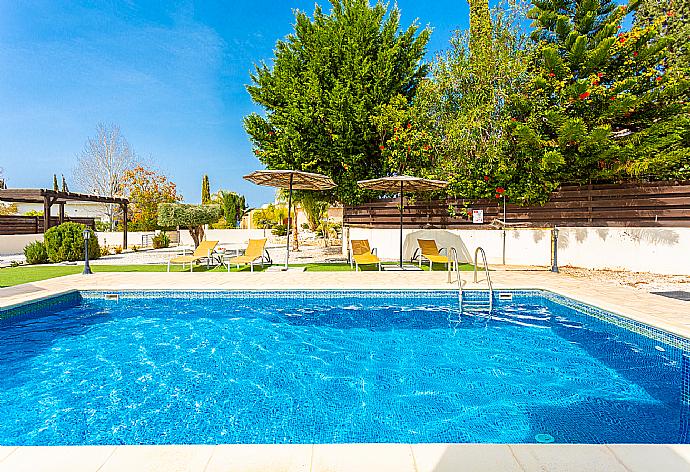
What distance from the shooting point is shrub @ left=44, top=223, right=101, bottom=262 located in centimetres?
1339

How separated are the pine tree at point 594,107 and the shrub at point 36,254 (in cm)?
1537

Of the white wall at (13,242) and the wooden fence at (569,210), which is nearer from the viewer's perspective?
the wooden fence at (569,210)

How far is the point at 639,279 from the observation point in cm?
915

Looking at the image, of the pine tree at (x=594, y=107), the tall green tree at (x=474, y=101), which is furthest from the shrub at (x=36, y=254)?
the pine tree at (x=594, y=107)

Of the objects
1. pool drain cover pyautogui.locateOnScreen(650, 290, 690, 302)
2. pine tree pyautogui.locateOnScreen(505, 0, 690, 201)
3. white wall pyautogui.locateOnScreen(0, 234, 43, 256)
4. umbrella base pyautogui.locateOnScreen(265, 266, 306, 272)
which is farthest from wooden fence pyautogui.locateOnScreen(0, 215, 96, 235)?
pool drain cover pyautogui.locateOnScreen(650, 290, 690, 302)

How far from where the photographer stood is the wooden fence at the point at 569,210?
32.8 ft

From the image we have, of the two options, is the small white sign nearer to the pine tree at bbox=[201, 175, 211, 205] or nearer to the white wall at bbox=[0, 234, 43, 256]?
the white wall at bbox=[0, 234, 43, 256]

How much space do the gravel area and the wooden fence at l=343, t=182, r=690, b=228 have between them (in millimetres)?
1365

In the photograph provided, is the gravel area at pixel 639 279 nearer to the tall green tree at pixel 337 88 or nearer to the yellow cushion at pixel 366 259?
the yellow cushion at pixel 366 259

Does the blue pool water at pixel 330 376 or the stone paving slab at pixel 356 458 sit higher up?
the stone paving slab at pixel 356 458

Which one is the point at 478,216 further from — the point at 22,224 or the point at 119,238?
the point at 22,224

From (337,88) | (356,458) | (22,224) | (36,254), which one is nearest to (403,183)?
(337,88)

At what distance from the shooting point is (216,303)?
25.2 feet

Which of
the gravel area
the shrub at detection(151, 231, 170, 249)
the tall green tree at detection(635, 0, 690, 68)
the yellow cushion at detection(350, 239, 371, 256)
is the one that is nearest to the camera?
the gravel area
